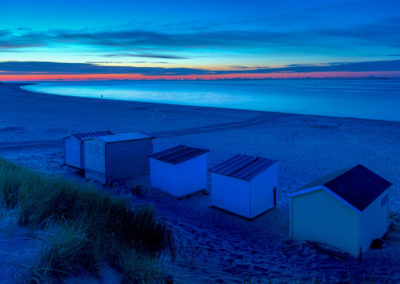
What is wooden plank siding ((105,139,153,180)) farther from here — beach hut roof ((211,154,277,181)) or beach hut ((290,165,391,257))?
beach hut ((290,165,391,257))

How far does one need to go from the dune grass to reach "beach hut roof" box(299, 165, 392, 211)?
393 cm

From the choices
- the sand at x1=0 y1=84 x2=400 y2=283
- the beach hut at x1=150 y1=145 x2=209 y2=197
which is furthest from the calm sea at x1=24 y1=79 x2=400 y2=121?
the beach hut at x1=150 y1=145 x2=209 y2=197

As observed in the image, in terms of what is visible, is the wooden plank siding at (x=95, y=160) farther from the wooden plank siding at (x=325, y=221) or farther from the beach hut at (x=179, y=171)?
the wooden plank siding at (x=325, y=221)

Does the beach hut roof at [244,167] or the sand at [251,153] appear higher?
the beach hut roof at [244,167]

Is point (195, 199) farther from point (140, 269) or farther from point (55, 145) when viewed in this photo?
point (55, 145)

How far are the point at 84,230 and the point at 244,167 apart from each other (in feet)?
19.6

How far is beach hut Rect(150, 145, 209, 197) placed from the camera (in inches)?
471

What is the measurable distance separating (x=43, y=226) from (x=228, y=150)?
49.6 ft

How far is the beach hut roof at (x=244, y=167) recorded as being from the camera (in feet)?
33.2

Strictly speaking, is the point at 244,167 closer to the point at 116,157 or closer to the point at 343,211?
the point at 343,211

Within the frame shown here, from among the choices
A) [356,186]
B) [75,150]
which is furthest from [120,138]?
[356,186]

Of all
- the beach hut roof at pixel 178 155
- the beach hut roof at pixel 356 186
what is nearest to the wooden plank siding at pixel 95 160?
the beach hut roof at pixel 178 155

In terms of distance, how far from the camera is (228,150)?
20.2m

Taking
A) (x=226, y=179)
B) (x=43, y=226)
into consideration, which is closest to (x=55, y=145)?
(x=226, y=179)
